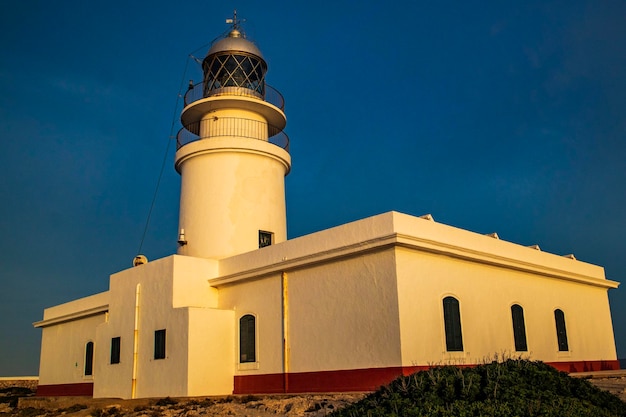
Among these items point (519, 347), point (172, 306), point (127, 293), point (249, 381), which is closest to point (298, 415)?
point (249, 381)

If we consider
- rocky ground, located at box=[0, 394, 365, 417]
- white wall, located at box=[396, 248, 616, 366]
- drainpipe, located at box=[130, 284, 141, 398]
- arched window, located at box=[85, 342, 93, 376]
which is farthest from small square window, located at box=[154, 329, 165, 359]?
white wall, located at box=[396, 248, 616, 366]

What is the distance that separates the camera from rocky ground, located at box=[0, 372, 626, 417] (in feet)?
39.8

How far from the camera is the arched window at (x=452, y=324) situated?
1441 cm

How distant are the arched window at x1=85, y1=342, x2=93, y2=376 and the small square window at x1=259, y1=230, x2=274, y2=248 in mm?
7166

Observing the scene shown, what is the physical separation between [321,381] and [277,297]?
2499mm

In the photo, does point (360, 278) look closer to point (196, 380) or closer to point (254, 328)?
point (254, 328)

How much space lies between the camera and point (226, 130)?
1973 cm

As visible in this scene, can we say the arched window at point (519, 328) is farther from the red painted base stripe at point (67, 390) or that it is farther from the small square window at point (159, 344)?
the red painted base stripe at point (67, 390)

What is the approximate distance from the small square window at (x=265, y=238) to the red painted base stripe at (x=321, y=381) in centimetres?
428

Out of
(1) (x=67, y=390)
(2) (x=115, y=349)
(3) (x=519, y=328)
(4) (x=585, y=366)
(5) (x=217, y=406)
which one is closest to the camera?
(5) (x=217, y=406)

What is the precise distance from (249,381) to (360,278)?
4.40 meters

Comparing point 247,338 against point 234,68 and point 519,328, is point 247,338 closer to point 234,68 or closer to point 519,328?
point 519,328

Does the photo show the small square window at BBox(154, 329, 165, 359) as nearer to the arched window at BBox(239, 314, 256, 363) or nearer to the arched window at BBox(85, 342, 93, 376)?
the arched window at BBox(239, 314, 256, 363)

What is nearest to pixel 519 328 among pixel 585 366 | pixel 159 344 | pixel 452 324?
pixel 452 324
